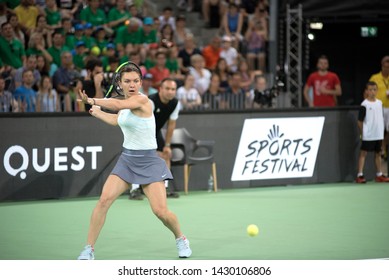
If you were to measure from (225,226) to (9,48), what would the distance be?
7.36 meters

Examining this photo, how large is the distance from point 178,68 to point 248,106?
2.69m

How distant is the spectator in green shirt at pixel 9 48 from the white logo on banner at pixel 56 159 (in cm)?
324

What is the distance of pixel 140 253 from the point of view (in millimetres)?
10547

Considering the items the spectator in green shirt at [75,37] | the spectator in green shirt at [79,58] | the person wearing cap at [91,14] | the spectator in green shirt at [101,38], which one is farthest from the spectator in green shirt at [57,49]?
the person wearing cap at [91,14]

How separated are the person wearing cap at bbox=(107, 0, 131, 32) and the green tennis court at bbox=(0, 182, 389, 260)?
5797 millimetres

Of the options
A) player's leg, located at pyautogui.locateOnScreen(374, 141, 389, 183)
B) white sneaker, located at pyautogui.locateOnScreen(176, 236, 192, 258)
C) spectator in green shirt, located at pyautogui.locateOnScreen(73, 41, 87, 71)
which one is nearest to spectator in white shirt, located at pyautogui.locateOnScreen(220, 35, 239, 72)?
spectator in green shirt, located at pyautogui.locateOnScreen(73, 41, 87, 71)

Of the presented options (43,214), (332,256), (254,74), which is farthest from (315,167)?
(332,256)

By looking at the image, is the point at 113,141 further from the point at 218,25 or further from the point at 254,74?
the point at 218,25

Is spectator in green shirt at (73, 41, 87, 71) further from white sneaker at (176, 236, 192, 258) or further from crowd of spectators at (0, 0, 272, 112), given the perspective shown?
white sneaker at (176, 236, 192, 258)

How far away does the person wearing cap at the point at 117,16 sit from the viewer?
810 inches

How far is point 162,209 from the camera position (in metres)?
9.85

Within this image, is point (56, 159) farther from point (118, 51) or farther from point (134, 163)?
point (134, 163)

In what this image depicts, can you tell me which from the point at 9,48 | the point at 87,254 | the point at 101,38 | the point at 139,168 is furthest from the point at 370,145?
the point at 87,254

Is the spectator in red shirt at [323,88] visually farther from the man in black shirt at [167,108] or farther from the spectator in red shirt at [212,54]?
the man in black shirt at [167,108]
